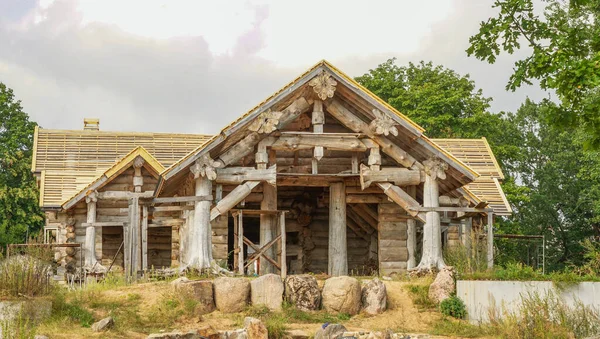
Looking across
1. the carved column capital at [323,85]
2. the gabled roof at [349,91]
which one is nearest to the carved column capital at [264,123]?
the gabled roof at [349,91]

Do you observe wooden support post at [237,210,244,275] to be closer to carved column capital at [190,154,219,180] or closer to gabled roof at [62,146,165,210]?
carved column capital at [190,154,219,180]

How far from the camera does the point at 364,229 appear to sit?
88.3ft

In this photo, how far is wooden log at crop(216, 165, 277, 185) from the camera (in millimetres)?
21922

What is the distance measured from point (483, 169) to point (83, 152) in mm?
14450

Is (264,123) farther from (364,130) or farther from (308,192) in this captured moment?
(308,192)

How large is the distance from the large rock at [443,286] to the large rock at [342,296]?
5.71 ft

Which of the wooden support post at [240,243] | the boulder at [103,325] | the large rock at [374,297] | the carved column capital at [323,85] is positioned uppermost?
the carved column capital at [323,85]

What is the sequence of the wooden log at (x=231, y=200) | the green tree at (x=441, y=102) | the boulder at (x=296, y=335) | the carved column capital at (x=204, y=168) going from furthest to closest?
the green tree at (x=441, y=102) → the wooden log at (x=231, y=200) → the carved column capital at (x=204, y=168) → the boulder at (x=296, y=335)

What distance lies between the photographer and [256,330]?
16047 millimetres

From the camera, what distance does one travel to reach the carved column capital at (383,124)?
22.1 meters

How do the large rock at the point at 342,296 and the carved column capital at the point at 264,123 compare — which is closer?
the large rock at the point at 342,296

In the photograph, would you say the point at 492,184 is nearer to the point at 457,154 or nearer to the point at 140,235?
the point at 457,154

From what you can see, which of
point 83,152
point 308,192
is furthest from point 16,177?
point 308,192

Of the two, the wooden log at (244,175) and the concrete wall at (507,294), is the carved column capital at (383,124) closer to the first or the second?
the wooden log at (244,175)
